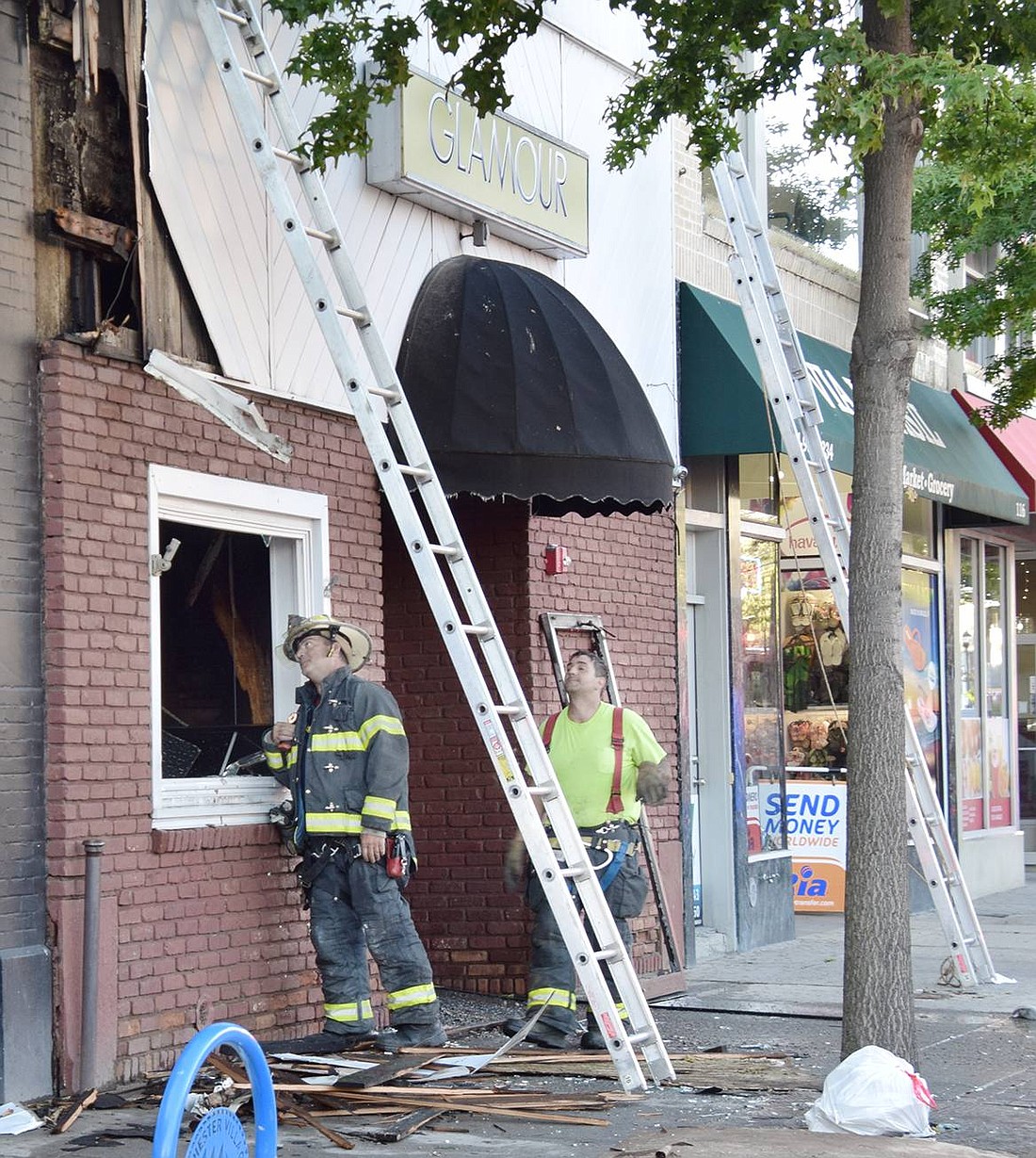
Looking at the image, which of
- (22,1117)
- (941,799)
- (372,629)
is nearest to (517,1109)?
(22,1117)

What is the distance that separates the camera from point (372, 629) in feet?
30.5

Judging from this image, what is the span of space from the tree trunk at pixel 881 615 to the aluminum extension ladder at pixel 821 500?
2.76m

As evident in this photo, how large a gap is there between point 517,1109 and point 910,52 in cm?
474

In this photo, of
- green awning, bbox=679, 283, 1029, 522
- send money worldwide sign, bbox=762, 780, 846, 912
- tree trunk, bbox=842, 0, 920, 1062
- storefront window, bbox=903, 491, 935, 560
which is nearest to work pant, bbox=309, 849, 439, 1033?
tree trunk, bbox=842, 0, 920, 1062

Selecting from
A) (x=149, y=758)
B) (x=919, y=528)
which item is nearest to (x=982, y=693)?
(x=919, y=528)

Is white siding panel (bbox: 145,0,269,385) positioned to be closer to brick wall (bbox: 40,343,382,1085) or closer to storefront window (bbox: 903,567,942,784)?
brick wall (bbox: 40,343,382,1085)

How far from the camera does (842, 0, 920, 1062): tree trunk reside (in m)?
7.37

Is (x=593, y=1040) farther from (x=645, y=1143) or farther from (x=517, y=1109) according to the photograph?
(x=645, y=1143)

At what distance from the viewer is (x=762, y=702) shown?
13.3 m

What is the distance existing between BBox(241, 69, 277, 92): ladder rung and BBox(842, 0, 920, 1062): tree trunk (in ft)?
8.85

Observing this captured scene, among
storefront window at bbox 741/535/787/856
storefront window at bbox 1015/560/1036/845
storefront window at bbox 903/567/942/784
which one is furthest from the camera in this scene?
storefront window at bbox 1015/560/1036/845

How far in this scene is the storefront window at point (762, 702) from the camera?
42.9 ft

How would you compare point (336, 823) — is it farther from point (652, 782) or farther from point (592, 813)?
point (652, 782)

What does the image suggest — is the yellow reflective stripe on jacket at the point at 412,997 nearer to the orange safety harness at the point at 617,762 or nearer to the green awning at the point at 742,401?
the orange safety harness at the point at 617,762
